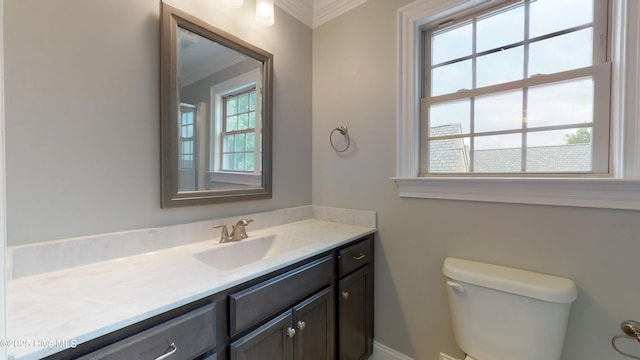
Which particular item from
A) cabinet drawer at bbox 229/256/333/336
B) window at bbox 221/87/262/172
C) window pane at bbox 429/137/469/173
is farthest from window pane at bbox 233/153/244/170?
window pane at bbox 429/137/469/173

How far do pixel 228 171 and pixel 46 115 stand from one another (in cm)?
73

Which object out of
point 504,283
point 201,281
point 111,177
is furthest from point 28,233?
point 504,283

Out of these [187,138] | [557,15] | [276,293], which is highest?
[557,15]

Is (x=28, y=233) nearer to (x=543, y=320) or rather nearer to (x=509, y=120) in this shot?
(x=543, y=320)

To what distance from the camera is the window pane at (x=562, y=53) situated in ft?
3.69

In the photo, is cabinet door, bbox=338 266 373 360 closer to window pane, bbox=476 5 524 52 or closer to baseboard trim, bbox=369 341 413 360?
baseboard trim, bbox=369 341 413 360

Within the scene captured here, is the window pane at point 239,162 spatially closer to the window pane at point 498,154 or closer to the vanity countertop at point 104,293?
the vanity countertop at point 104,293

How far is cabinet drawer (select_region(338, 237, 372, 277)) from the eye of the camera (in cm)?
136

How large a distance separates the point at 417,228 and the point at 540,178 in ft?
1.97

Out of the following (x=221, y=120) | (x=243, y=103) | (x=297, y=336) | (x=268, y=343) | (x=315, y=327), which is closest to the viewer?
(x=268, y=343)

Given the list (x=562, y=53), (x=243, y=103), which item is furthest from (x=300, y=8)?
(x=562, y=53)

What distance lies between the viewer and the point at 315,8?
189 centimetres

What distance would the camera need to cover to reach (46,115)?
90 centimetres

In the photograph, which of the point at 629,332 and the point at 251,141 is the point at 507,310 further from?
the point at 251,141
